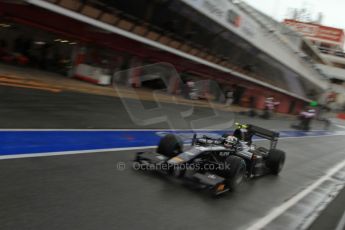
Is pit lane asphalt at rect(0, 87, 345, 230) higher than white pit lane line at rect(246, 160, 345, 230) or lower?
higher

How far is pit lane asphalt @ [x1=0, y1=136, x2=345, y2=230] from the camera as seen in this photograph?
17.5 ft

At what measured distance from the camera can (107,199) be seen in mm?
6316

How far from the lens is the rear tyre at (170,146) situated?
8492 millimetres

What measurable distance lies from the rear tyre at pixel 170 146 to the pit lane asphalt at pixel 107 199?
0.73m

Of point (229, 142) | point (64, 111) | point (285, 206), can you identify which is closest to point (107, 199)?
point (229, 142)

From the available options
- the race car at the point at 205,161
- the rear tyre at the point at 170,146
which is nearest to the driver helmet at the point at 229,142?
the race car at the point at 205,161

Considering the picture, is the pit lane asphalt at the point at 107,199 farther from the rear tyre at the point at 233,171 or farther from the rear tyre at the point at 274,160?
the rear tyre at the point at 274,160

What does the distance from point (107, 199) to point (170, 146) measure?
2.48m

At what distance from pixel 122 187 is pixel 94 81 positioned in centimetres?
1568

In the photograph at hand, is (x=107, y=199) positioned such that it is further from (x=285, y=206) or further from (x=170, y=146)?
(x=285, y=206)

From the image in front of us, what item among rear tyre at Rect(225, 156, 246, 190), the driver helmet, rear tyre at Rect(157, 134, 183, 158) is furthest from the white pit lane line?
rear tyre at Rect(157, 134, 183, 158)

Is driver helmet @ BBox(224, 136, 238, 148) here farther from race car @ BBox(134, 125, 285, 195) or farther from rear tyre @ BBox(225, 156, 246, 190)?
rear tyre @ BBox(225, 156, 246, 190)

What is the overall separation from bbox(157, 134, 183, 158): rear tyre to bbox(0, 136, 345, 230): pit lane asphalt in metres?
0.73

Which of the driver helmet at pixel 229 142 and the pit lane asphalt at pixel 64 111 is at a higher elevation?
the driver helmet at pixel 229 142
